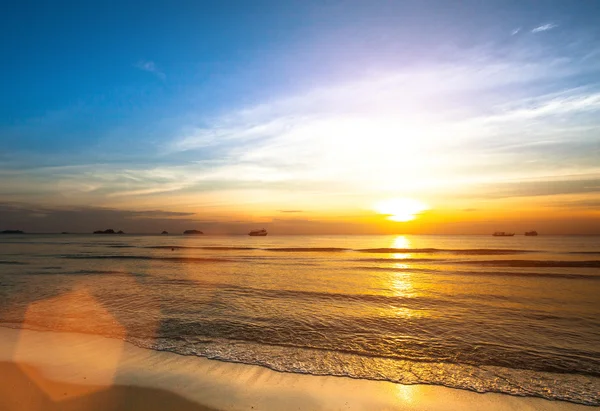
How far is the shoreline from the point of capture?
24.5 ft

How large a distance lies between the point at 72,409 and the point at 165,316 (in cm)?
896

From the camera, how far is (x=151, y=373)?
919 centimetres

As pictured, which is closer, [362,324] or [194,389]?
[194,389]

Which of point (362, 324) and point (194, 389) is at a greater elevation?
point (194, 389)

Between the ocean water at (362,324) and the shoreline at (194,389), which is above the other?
the shoreline at (194,389)

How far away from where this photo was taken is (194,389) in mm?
8180

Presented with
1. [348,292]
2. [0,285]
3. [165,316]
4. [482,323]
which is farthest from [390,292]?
[0,285]

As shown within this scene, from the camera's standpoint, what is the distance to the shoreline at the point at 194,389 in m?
7.47

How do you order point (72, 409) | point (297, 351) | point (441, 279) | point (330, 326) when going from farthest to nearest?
point (441, 279), point (330, 326), point (297, 351), point (72, 409)

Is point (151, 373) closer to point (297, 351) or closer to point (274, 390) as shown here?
point (274, 390)

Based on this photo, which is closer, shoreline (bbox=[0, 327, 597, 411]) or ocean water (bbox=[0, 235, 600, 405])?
shoreline (bbox=[0, 327, 597, 411])

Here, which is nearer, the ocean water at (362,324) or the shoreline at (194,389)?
the shoreline at (194,389)

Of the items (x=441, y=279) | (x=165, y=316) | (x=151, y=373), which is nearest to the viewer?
(x=151, y=373)

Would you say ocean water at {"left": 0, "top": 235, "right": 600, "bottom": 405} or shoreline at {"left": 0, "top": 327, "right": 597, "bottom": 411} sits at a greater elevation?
shoreline at {"left": 0, "top": 327, "right": 597, "bottom": 411}
